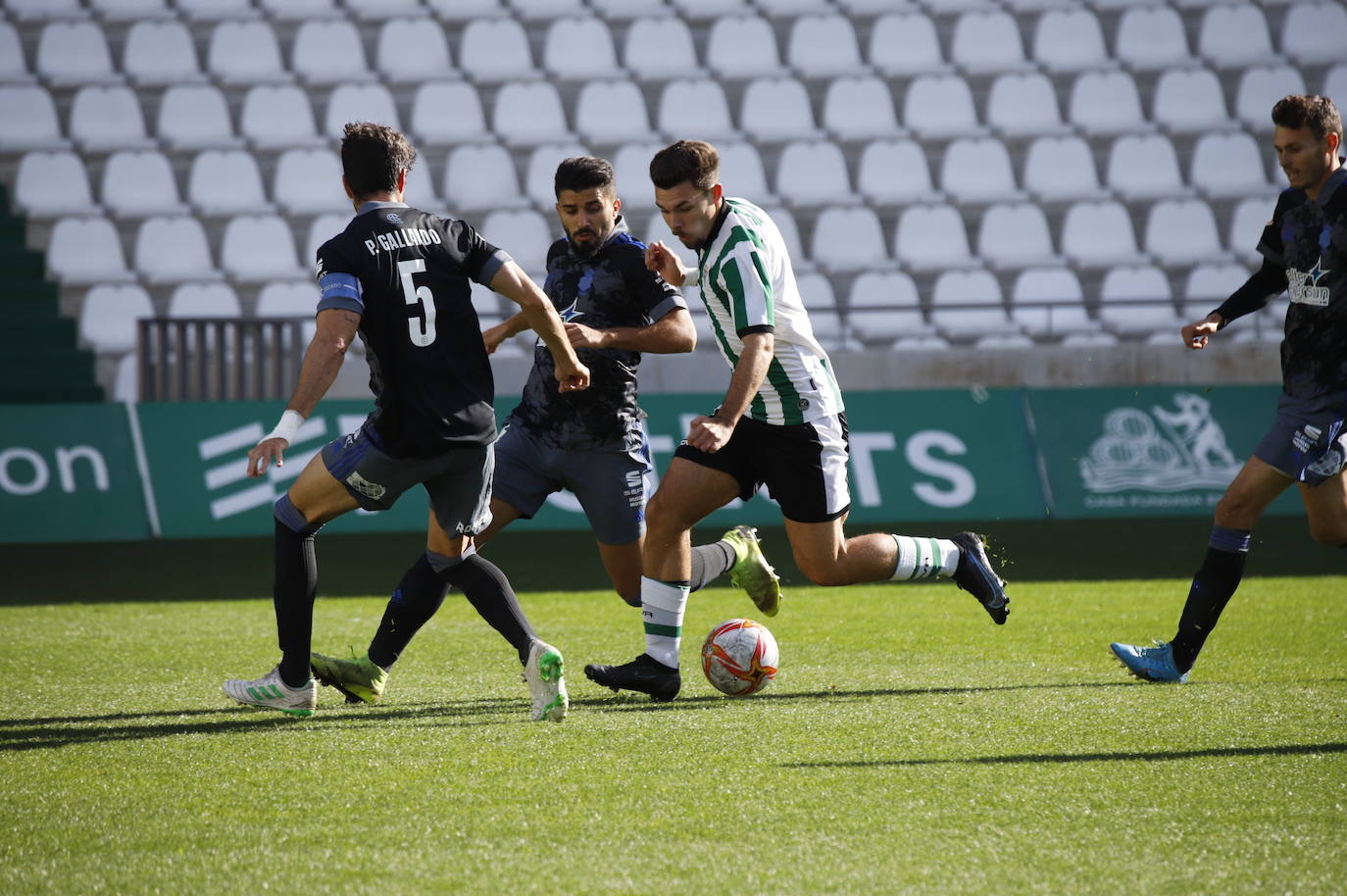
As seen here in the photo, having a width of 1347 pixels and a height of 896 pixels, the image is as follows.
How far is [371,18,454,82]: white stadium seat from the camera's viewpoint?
1672 centimetres

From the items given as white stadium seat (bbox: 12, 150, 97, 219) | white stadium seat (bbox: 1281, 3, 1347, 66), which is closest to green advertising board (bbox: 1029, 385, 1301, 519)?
white stadium seat (bbox: 1281, 3, 1347, 66)

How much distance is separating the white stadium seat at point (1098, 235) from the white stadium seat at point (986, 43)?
2.29 meters

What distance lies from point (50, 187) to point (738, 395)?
13.7 metres

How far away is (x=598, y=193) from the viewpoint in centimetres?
493

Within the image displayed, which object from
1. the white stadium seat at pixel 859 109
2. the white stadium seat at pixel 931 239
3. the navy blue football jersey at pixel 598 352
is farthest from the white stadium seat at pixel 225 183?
the navy blue football jersey at pixel 598 352

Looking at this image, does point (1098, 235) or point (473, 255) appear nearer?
point (473, 255)

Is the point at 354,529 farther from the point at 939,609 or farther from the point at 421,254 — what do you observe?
the point at 421,254

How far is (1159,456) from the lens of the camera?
11.8 metres

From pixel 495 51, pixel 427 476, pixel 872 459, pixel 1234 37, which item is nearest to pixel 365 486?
pixel 427 476

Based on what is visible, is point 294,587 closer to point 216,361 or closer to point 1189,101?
point 216,361

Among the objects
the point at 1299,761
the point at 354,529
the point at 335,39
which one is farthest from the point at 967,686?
the point at 335,39

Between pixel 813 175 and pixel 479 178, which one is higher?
pixel 479 178

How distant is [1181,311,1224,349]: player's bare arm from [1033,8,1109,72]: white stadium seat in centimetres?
1277

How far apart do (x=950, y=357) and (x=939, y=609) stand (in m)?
6.63
